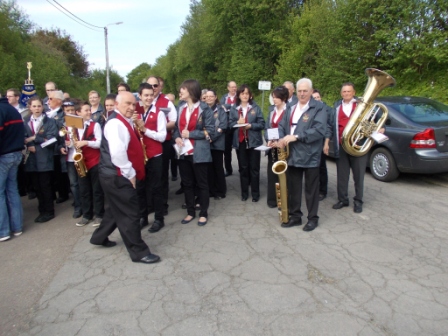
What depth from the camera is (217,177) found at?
6410mm

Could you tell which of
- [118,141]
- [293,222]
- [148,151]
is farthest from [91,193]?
[293,222]

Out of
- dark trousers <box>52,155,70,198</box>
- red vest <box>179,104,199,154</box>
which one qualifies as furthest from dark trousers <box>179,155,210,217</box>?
dark trousers <box>52,155,70,198</box>

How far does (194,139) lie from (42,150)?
232 centimetres

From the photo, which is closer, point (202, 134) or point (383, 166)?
point (202, 134)

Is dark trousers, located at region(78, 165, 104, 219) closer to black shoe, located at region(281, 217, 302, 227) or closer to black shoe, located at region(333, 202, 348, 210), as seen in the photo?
black shoe, located at region(281, 217, 302, 227)

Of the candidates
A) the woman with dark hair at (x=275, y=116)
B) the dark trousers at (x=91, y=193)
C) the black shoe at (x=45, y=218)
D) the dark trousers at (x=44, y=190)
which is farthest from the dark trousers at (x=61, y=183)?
the woman with dark hair at (x=275, y=116)

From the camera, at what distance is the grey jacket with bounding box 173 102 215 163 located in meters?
4.94

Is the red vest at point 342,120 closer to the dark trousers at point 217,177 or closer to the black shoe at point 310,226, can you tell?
the black shoe at point 310,226

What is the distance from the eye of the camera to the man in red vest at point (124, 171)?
3.63 meters

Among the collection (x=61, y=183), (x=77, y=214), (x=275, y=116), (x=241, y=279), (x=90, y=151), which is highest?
(x=275, y=116)

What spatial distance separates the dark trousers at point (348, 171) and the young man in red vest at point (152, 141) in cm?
279

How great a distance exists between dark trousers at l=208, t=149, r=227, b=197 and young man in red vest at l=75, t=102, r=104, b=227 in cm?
192

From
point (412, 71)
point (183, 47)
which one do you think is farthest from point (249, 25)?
point (412, 71)

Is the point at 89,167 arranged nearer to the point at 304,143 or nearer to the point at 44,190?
the point at 44,190
